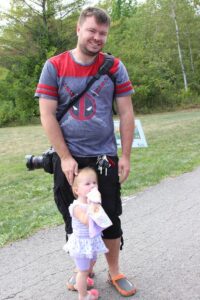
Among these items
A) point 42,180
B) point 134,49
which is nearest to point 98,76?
point 42,180

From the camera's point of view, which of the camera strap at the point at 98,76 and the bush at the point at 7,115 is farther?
the bush at the point at 7,115

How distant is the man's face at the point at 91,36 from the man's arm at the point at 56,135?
43cm

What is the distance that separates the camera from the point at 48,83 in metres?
3.22

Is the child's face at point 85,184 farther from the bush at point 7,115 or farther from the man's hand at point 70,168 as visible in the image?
the bush at point 7,115

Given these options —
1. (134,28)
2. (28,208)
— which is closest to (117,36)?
(134,28)

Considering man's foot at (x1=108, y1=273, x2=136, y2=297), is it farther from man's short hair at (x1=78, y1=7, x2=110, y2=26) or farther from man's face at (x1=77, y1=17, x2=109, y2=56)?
man's short hair at (x1=78, y1=7, x2=110, y2=26)

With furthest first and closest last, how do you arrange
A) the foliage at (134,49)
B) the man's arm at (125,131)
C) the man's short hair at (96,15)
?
1. the foliage at (134,49)
2. the man's arm at (125,131)
3. the man's short hair at (96,15)

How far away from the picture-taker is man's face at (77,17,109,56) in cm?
319

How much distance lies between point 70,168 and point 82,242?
1.69 feet

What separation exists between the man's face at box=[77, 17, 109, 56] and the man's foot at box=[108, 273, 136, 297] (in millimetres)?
1715

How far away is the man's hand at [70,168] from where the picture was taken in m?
3.25

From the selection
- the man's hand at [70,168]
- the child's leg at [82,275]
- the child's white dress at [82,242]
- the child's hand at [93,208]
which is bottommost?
the child's leg at [82,275]

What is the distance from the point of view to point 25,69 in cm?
3941

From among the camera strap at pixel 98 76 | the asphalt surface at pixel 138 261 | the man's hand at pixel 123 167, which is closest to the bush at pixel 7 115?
the asphalt surface at pixel 138 261
